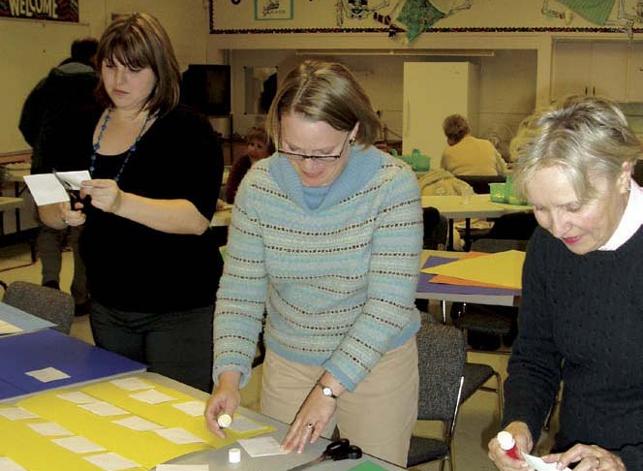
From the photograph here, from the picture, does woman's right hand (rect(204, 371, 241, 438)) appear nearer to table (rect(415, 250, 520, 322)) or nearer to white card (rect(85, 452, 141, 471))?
white card (rect(85, 452, 141, 471))

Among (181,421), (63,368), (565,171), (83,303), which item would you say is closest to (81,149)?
(63,368)

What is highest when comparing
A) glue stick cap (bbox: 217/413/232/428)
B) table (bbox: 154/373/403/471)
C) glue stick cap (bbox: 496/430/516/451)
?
glue stick cap (bbox: 496/430/516/451)

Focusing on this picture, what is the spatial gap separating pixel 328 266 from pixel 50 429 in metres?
0.73

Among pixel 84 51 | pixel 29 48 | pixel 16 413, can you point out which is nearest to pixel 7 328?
pixel 16 413

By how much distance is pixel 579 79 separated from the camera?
400 inches

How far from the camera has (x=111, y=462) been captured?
1.80 m

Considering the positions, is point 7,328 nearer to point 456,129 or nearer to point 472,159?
point 472,159

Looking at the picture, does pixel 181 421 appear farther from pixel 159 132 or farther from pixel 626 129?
pixel 626 129

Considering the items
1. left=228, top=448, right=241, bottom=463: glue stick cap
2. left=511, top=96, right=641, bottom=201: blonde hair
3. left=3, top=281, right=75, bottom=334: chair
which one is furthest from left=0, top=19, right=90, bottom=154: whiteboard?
left=511, top=96, right=641, bottom=201: blonde hair

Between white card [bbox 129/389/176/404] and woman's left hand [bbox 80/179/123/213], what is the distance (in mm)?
485

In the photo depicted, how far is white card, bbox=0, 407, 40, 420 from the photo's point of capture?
205 centimetres

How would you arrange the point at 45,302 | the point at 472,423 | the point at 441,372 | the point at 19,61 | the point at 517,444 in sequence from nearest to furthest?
1. the point at 517,444
2. the point at 441,372
3. the point at 45,302
4. the point at 472,423
5. the point at 19,61

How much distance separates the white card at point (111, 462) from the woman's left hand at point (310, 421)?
327 mm

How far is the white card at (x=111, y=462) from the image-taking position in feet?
5.84
